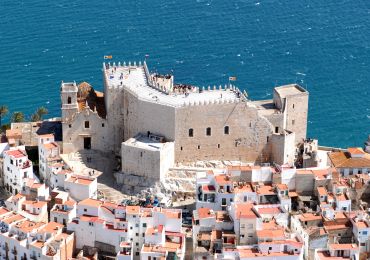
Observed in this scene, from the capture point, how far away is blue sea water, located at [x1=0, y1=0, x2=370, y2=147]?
140000 mm

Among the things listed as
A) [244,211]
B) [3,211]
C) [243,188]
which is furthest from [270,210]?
[3,211]

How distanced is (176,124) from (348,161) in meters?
21.7

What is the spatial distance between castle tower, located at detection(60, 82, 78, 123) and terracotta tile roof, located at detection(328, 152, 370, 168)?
32.8 metres

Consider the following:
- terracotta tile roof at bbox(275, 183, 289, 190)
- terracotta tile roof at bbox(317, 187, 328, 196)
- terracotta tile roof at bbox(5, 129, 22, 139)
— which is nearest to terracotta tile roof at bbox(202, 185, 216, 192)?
terracotta tile roof at bbox(275, 183, 289, 190)

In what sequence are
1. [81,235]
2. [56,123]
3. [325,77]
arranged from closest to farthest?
[81,235] → [56,123] → [325,77]

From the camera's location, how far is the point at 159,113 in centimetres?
10506

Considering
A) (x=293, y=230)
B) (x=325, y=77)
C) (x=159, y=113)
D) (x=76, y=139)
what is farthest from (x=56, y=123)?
(x=325, y=77)

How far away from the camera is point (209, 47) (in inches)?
6102

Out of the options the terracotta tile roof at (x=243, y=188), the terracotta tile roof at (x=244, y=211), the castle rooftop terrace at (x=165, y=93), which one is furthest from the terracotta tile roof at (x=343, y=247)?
the castle rooftop terrace at (x=165, y=93)

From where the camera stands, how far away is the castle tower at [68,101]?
357 feet

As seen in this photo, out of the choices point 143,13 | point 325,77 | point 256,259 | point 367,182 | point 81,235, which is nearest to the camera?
point 256,259

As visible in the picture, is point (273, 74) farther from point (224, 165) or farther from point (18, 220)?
point (18, 220)

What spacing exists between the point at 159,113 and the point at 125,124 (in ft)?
19.2

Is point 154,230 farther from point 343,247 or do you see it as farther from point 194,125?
point 343,247
